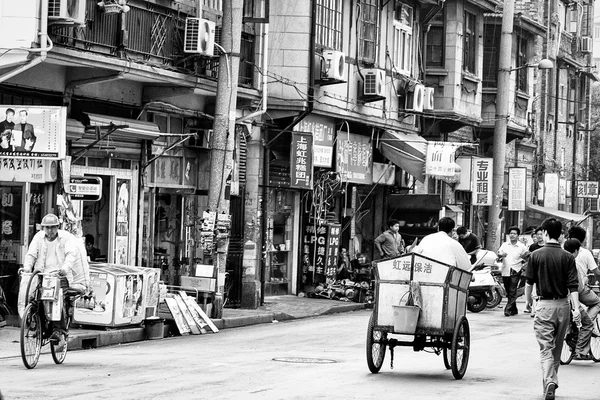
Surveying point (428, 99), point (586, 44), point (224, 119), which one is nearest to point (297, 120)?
point (224, 119)

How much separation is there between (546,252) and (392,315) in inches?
75.1

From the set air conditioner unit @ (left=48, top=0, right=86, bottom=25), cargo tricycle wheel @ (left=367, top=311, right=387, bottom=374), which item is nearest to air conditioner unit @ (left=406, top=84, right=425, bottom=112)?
air conditioner unit @ (left=48, top=0, right=86, bottom=25)

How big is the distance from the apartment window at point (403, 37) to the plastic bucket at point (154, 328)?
16530 millimetres

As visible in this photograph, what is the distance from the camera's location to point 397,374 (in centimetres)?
1467

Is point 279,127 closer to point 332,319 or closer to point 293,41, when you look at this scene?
point 293,41

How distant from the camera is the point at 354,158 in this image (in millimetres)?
32125

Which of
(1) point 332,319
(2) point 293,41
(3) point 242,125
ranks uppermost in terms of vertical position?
(2) point 293,41

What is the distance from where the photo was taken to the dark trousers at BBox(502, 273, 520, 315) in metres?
27.1

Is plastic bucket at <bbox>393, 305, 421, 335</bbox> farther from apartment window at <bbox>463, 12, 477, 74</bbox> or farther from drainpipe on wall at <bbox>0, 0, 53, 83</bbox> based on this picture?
apartment window at <bbox>463, 12, 477, 74</bbox>

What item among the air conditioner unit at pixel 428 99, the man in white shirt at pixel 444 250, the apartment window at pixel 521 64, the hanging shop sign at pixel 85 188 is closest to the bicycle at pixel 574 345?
the man in white shirt at pixel 444 250

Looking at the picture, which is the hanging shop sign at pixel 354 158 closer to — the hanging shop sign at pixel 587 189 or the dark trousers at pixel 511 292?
the dark trousers at pixel 511 292

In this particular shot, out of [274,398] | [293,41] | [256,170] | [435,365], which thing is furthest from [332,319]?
[274,398]

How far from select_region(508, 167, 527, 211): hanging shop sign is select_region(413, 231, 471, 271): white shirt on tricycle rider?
2719 centimetres

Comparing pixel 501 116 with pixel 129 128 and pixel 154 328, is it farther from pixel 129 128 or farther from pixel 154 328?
pixel 154 328
